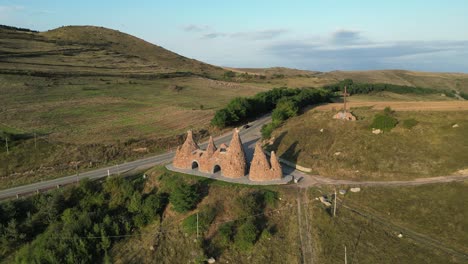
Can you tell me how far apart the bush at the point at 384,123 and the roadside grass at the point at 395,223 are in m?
14.5

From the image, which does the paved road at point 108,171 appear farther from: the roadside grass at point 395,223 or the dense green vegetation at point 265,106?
the roadside grass at point 395,223

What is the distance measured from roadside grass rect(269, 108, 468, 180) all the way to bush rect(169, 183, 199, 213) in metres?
16.5

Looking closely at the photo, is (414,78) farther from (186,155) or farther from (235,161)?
(186,155)

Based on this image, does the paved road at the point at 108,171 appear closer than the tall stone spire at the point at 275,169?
No

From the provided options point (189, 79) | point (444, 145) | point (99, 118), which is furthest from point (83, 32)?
point (444, 145)

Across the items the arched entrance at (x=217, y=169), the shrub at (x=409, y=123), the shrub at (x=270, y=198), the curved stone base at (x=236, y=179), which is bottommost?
the shrub at (x=270, y=198)

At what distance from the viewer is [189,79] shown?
141000 millimetres

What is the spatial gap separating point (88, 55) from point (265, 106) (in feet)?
298

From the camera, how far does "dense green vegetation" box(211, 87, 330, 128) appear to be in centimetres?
7259

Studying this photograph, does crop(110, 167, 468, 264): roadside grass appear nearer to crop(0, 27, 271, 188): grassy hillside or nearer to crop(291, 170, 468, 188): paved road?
crop(291, 170, 468, 188): paved road

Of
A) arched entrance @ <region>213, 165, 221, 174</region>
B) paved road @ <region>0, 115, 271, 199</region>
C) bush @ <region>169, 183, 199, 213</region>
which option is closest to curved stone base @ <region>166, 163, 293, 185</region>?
arched entrance @ <region>213, 165, 221, 174</region>

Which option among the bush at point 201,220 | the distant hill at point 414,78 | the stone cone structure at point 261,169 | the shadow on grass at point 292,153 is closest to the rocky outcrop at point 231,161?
the stone cone structure at point 261,169

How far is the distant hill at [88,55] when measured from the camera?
11988cm

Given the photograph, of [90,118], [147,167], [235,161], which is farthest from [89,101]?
[235,161]
